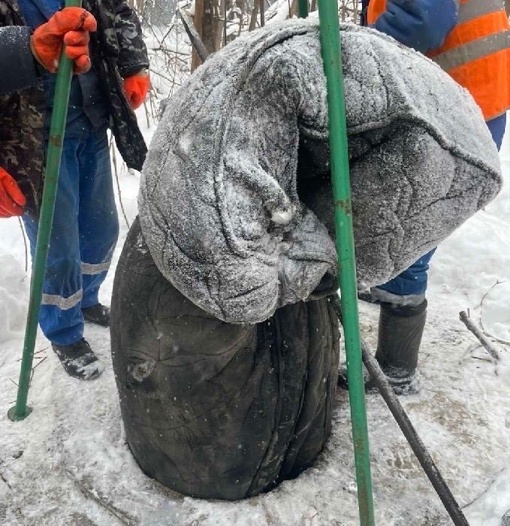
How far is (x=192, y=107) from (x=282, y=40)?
227 mm

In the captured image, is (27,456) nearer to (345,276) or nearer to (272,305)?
(272,305)

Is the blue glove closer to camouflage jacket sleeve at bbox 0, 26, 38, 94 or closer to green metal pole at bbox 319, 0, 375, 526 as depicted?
green metal pole at bbox 319, 0, 375, 526

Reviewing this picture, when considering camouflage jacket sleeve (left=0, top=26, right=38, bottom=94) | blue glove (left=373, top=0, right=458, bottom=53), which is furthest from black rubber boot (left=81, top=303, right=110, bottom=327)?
blue glove (left=373, top=0, right=458, bottom=53)

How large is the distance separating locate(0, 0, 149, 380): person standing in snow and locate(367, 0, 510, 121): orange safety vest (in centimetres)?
92

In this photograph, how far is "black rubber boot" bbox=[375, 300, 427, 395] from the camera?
200 centimetres

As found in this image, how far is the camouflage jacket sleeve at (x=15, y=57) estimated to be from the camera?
1.62m

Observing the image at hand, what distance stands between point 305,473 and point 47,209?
107cm

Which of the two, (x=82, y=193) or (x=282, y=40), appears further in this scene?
(x=82, y=193)

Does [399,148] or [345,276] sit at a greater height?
[399,148]

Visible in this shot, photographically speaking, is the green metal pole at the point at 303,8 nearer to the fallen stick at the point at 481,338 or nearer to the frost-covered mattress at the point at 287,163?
the frost-covered mattress at the point at 287,163

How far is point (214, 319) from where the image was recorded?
4.61 feet

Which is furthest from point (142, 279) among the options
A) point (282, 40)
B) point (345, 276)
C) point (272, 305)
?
point (282, 40)

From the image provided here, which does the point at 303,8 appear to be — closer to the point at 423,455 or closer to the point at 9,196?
the point at 9,196

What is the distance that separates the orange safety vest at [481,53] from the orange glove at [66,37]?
2.83 feet
